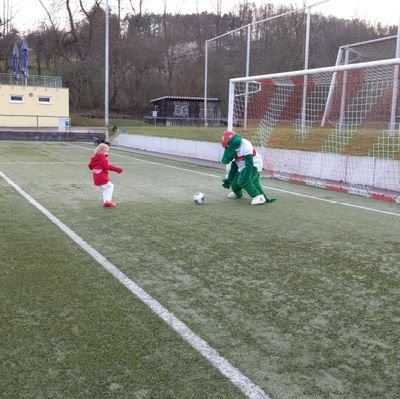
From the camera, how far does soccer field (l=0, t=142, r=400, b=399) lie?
303 centimetres

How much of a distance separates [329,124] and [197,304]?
13076 millimetres

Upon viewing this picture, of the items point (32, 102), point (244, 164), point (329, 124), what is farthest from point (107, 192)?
point (32, 102)

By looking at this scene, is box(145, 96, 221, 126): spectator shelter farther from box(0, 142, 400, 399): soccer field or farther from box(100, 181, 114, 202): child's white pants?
box(0, 142, 400, 399): soccer field

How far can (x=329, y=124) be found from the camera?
1623 cm

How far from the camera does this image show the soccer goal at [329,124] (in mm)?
12711

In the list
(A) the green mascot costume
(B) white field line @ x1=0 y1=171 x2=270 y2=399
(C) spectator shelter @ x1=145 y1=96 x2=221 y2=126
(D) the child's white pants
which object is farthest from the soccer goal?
(C) spectator shelter @ x1=145 y1=96 x2=221 y2=126

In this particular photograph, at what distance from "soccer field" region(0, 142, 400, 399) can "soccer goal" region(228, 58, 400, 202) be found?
4.74m

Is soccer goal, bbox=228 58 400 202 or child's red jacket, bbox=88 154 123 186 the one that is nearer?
child's red jacket, bbox=88 154 123 186

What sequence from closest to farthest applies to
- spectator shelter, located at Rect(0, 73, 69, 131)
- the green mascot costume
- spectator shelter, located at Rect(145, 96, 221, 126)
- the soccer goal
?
the green mascot costume, the soccer goal, spectator shelter, located at Rect(0, 73, 69, 131), spectator shelter, located at Rect(145, 96, 221, 126)

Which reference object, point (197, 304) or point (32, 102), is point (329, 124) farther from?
point (32, 102)

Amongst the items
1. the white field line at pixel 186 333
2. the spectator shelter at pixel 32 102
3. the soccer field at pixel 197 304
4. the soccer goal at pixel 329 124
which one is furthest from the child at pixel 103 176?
the spectator shelter at pixel 32 102

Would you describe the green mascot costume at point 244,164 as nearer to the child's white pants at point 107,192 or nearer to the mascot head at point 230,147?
the mascot head at point 230,147

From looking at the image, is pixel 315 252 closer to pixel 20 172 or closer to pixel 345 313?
pixel 345 313

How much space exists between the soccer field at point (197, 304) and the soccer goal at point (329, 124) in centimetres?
474
